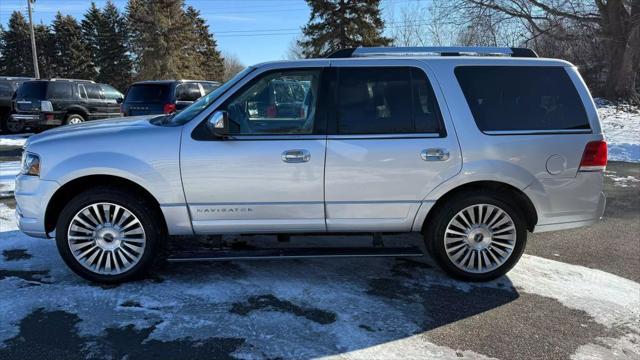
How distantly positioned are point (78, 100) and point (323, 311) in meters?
14.9

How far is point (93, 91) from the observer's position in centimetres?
1659

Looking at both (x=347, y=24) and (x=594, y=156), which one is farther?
(x=347, y=24)

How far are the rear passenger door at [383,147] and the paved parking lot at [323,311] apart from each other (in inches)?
26.1

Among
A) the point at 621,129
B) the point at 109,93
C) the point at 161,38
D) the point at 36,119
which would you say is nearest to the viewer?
the point at 36,119

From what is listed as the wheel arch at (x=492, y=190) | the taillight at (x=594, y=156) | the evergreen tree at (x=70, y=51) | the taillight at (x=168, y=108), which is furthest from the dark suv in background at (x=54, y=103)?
the evergreen tree at (x=70, y=51)

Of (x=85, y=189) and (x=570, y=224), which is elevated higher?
(x=85, y=189)

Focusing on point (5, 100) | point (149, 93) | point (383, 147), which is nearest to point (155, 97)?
point (149, 93)

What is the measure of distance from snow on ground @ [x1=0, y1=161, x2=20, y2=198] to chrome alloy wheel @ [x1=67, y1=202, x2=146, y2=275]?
370 cm

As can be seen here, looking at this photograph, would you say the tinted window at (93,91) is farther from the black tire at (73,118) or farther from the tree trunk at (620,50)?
the tree trunk at (620,50)

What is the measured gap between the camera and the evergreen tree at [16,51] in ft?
198

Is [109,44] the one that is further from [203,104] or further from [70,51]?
[203,104]

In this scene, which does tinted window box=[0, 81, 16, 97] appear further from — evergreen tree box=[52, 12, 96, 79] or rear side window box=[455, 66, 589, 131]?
evergreen tree box=[52, 12, 96, 79]

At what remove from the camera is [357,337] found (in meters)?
3.41

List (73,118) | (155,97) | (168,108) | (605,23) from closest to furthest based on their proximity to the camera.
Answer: (168,108), (155,97), (73,118), (605,23)
